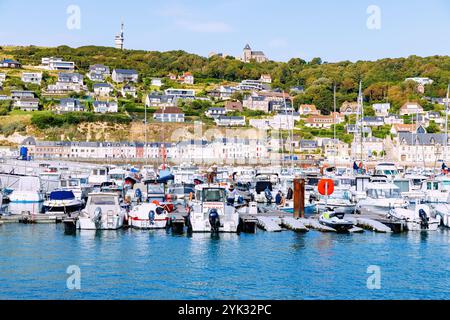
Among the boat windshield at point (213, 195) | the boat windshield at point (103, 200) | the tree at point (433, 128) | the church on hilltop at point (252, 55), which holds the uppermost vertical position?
the church on hilltop at point (252, 55)

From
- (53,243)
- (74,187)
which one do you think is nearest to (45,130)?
(74,187)

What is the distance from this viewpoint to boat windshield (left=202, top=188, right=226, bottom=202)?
27469 millimetres

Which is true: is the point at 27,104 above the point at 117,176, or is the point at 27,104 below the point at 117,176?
above

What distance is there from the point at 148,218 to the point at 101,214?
→ 1.93 m

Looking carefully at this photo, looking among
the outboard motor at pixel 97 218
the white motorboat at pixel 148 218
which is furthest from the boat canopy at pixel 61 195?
the outboard motor at pixel 97 218

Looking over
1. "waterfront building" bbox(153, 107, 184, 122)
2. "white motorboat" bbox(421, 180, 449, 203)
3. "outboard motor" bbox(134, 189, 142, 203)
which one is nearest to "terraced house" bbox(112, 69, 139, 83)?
"waterfront building" bbox(153, 107, 184, 122)

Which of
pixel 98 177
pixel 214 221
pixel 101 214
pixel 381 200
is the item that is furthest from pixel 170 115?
pixel 214 221

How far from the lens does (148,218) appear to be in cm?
2759

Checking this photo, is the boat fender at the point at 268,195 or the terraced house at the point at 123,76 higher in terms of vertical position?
the terraced house at the point at 123,76

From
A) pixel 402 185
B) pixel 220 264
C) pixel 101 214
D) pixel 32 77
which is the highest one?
pixel 32 77

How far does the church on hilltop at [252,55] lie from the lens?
622 feet

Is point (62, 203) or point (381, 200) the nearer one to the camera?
point (62, 203)

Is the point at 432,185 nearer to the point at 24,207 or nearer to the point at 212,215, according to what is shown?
the point at 212,215

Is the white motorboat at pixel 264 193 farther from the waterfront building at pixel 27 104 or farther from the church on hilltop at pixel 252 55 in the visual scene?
the church on hilltop at pixel 252 55
